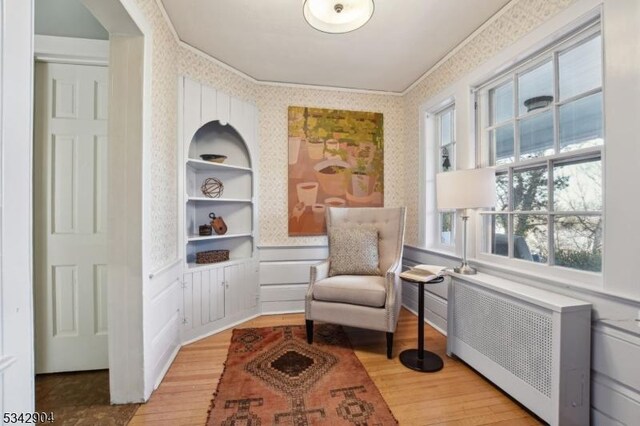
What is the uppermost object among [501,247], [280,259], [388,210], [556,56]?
[556,56]

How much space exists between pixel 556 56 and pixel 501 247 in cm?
121

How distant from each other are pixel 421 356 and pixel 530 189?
51.6 inches

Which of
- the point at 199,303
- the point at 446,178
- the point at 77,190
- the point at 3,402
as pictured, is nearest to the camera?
the point at 3,402

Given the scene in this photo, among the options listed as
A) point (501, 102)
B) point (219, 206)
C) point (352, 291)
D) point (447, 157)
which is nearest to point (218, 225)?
point (219, 206)

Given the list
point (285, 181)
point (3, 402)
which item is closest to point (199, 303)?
point (285, 181)

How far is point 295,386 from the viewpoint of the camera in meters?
1.66

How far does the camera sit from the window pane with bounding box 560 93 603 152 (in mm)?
1396

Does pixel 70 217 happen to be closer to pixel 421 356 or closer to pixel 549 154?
pixel 421 356

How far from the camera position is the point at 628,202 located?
1.19 metres

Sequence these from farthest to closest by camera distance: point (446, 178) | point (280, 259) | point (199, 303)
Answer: point (280, 259) → point (199, 303) → point (446, 178)

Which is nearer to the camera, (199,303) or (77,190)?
(77,190)

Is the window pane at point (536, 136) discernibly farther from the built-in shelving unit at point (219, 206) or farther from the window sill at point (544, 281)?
the built-in shelving unit at point (219, 206)

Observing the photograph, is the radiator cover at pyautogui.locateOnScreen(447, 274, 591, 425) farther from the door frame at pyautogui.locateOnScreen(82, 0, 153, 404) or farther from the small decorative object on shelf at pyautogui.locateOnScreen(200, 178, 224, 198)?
the small decorative object on shelf at pyautogui.locateOnScreen(200, 178, 224, 198)

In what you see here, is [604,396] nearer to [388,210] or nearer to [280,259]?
[388,210]
